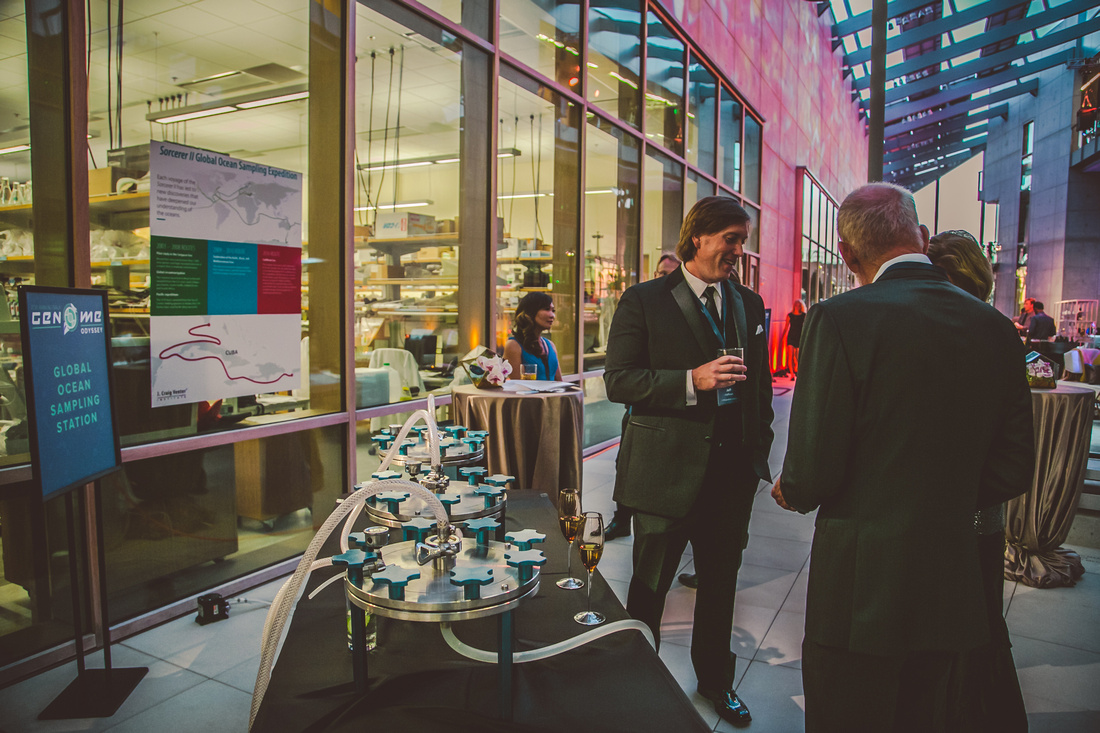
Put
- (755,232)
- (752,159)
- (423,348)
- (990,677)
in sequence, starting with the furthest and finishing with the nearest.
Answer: (755,232), (752,159), (423,348), (990,677)

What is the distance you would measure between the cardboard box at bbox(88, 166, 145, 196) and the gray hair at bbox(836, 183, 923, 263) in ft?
8.63

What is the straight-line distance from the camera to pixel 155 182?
2.68 m

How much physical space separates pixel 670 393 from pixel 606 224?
4958mm

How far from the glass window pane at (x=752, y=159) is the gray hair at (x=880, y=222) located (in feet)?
33.3

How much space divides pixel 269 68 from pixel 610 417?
441 cm

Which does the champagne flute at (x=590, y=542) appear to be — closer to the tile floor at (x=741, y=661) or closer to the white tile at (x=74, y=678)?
the tile floor at (x=741, y=661)

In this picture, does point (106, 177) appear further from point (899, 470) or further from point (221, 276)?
point (899, 470)

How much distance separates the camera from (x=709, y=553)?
2.01 meters

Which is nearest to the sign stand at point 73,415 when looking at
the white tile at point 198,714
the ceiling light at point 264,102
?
the white tile at point 198,714

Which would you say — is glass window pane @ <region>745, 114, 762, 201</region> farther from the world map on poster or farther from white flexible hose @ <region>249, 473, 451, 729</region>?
white flexible hose @ <region>249, 473, 451, 729</region>

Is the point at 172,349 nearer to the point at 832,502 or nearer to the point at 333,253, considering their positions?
the point at 333,253

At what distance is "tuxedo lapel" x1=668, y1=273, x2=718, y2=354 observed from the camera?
1.97 metres

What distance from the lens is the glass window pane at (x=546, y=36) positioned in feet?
16.2

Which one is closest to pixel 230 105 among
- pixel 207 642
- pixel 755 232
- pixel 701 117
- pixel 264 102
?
pixel 264 102
